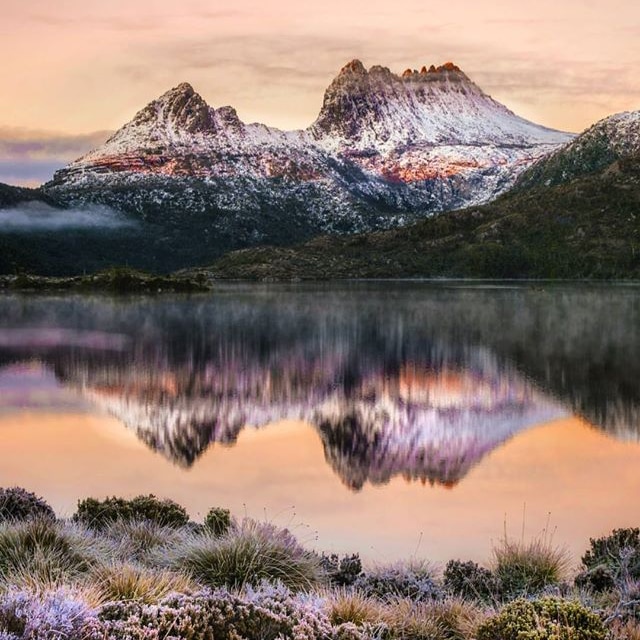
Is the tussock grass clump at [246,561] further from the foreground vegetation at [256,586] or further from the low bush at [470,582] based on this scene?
the low bush at [470,582]

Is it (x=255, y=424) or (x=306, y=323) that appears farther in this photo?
(x=306, y=323)

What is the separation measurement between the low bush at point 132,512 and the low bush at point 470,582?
5261 mm

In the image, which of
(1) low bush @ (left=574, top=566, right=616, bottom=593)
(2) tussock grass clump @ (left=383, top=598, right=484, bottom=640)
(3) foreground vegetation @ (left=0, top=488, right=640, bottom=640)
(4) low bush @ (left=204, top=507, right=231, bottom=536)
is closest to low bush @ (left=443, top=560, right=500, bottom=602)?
(3) foreground vegetation @ (left=0, top=488, right=640, bottom=640)

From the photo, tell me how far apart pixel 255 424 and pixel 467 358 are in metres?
22.0

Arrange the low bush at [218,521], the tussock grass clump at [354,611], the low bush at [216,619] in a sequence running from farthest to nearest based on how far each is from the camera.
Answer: the low bush at [218,521] < the tussock grass clump at [354,611] < the low bush at [216,619]

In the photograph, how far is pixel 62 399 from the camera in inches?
1268

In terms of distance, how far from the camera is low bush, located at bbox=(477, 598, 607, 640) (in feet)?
28.4

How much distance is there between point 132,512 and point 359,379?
2306 centimetres

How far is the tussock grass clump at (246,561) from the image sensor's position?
11.5 metres

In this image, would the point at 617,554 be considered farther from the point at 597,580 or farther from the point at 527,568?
the point at 527,568

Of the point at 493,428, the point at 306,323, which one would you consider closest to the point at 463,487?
the point at 493,428

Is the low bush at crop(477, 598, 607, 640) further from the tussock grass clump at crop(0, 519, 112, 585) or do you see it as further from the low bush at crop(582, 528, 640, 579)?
the tussock grass clump at crop(0, 519, 112, 585)

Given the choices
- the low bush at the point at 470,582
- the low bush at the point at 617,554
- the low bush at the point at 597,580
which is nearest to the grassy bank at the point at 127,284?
the low bush at the point at 617,554

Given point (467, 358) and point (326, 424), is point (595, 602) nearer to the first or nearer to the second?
point (326, 424)
